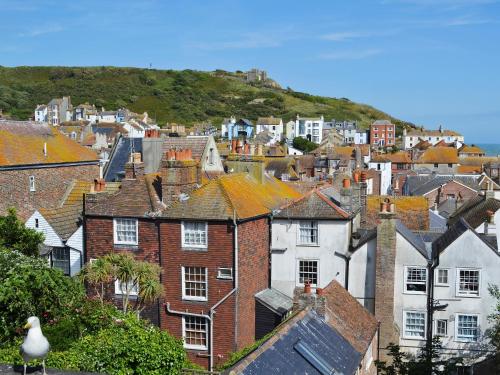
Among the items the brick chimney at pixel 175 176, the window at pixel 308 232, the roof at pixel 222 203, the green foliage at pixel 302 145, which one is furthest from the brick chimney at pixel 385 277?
the green foliage at pixel 302 145

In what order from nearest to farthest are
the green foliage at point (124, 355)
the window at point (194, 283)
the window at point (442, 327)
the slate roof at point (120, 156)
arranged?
1. the green foliage at point (124, 355)
2. the window at point (194, 283)
3. the window at point (442, 327)
4. the slate roof at point (120, 156)

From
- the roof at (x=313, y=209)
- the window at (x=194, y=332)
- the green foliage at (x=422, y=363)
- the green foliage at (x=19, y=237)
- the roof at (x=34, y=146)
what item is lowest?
the green foliage at (x=422, y=363)

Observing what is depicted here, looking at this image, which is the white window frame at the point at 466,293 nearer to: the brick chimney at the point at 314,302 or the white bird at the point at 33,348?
the brick chimney at the point at 314,302

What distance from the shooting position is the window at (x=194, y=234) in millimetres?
25703

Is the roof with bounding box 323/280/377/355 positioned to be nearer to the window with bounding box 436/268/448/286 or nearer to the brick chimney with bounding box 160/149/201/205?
the window with bounding box 436/268/448/286

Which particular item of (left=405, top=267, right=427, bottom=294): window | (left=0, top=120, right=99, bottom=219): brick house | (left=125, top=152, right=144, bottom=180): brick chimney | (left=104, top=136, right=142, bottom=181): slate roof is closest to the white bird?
(left=125, top=152, right=144, bottom=180): brick chimney

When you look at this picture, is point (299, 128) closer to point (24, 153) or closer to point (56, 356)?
point (24, 153)

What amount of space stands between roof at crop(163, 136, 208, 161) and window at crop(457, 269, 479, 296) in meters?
14.9

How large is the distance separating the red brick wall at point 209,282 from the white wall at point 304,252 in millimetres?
3864

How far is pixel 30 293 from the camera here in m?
20.6

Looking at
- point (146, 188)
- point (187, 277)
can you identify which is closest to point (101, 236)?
point (146, 188)

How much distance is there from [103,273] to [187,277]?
3.66m

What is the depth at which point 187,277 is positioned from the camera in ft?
85.5

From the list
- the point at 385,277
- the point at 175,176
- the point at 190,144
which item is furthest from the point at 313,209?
the point at 190,144
